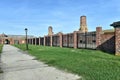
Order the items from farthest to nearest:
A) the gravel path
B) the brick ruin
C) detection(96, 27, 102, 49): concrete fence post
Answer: detection(96, 27, 102, 49): concrete fence post → the brick ruin → the gravel path

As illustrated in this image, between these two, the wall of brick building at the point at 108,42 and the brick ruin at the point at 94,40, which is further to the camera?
the wall of brick building at the point at 108,42

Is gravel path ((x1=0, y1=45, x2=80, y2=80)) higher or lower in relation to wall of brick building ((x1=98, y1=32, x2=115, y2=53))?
lower

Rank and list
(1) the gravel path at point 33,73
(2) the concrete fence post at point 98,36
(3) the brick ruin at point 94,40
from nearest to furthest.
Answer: (1) the gravel path at point 33,73, (3) the brick ruin at point 94,40, (2) the concrete fence post at point 98,36

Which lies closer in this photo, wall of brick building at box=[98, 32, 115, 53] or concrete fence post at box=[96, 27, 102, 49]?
wall of brick building at box=[98, 32, 115, 53]

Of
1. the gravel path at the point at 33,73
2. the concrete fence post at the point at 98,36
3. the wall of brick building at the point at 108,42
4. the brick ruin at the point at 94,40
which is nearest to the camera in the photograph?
the gravel path at the point at 33,73

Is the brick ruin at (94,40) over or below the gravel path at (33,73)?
over

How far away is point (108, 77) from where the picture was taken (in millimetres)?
7672

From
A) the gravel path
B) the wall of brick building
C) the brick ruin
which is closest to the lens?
the gravel path

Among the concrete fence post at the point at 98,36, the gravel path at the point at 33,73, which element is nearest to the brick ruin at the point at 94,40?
the concrete fence post at the point at 98,36

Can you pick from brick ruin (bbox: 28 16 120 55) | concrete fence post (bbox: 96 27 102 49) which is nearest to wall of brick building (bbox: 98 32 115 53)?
brick ruin (bbox: 28 16 120 55)

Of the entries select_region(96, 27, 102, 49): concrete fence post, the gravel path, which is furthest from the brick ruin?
the gravel path

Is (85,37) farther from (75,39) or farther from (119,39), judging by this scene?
(119,39)

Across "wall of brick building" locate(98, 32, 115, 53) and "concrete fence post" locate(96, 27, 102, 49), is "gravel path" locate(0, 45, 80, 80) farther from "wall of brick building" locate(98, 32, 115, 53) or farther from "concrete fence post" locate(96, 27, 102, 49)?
"concrete fence post" locate(96, 27, 102, 49)

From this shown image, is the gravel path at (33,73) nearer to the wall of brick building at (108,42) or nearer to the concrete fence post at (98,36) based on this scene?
the wall of brick building at (108,42)
